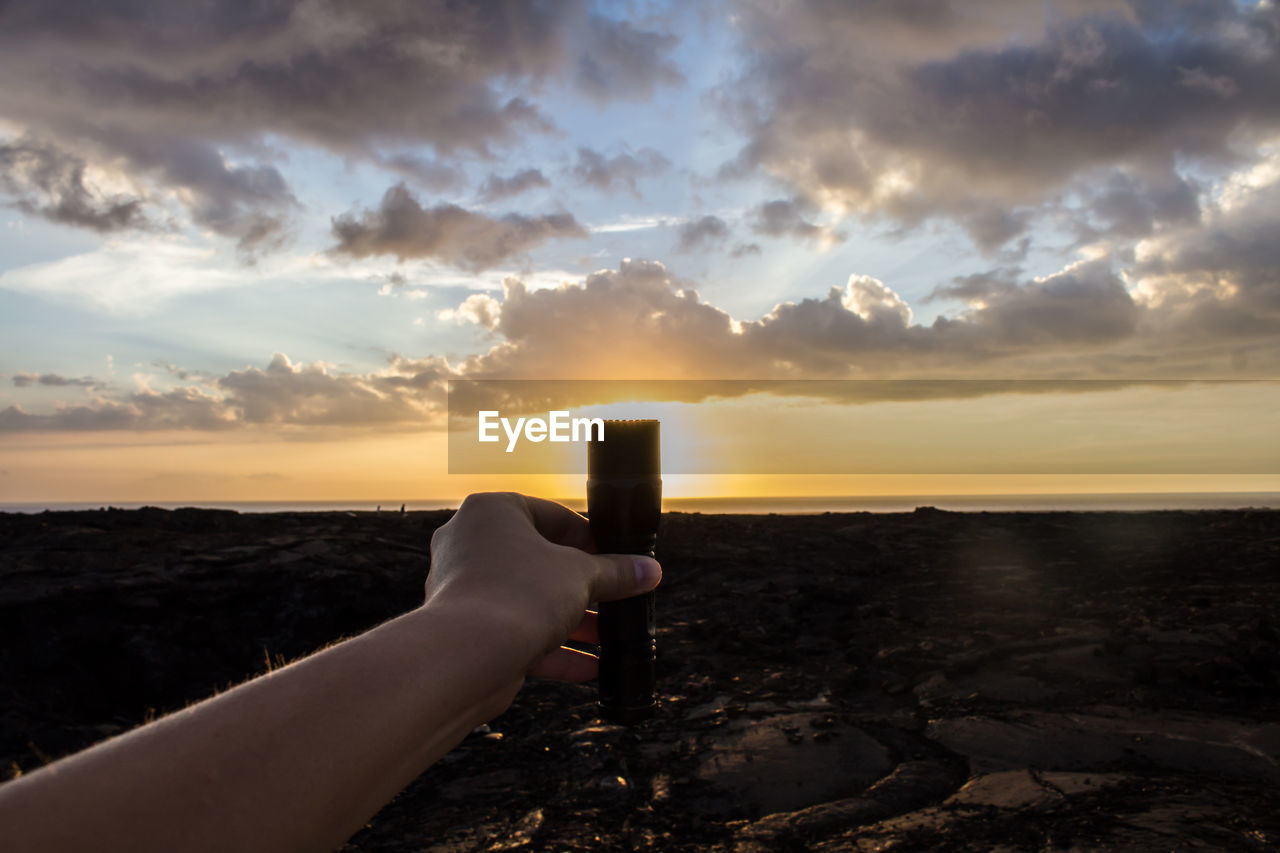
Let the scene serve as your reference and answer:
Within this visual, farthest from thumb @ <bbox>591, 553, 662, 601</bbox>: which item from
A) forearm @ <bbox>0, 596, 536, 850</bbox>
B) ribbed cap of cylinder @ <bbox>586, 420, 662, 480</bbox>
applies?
forearm @ <bbox>0, 596, 536, 850</bbox>

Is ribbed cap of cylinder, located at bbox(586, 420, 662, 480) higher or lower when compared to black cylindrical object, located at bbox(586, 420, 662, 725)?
higher

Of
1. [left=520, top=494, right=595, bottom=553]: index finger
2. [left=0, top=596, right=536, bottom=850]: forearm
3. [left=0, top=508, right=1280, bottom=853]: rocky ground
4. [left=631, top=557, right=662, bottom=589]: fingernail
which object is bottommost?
[left=0, top=508, right=1280, bottom=853]: rocky ground

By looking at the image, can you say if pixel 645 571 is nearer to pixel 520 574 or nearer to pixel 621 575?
pixel 621 575

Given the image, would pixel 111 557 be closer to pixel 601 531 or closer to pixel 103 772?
pixel 601 531

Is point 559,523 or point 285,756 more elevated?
point 559,523

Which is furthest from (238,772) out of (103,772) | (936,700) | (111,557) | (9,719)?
(111,557)

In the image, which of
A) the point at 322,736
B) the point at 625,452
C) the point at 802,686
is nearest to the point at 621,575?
the point at 625,452

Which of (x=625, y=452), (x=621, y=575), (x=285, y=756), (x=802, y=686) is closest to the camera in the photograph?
(x=285, y=756)

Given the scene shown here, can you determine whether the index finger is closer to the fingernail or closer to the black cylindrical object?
the black cylindrical object
